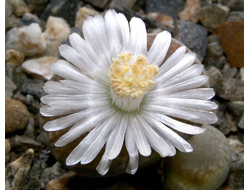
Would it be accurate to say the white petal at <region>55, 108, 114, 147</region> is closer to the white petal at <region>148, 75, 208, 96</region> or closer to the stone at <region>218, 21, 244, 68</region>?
the white petal at <region>148, 75, 208, 96</region>

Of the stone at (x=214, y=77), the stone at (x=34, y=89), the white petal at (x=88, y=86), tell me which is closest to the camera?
the white petal at (x=88, y=86)

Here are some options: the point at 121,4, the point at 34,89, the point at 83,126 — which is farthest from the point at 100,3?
the point at 83,126

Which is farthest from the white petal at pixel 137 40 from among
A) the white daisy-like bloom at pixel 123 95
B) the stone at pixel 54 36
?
the stone at pixel 54 36

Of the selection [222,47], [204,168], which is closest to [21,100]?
[204,168]

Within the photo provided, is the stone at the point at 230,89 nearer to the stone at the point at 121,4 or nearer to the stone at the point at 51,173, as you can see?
the stone at the point at 121,4

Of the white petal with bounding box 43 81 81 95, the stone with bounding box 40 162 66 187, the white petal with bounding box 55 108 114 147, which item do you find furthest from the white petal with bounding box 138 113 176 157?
the stone with bounding box 40 162 66 187
